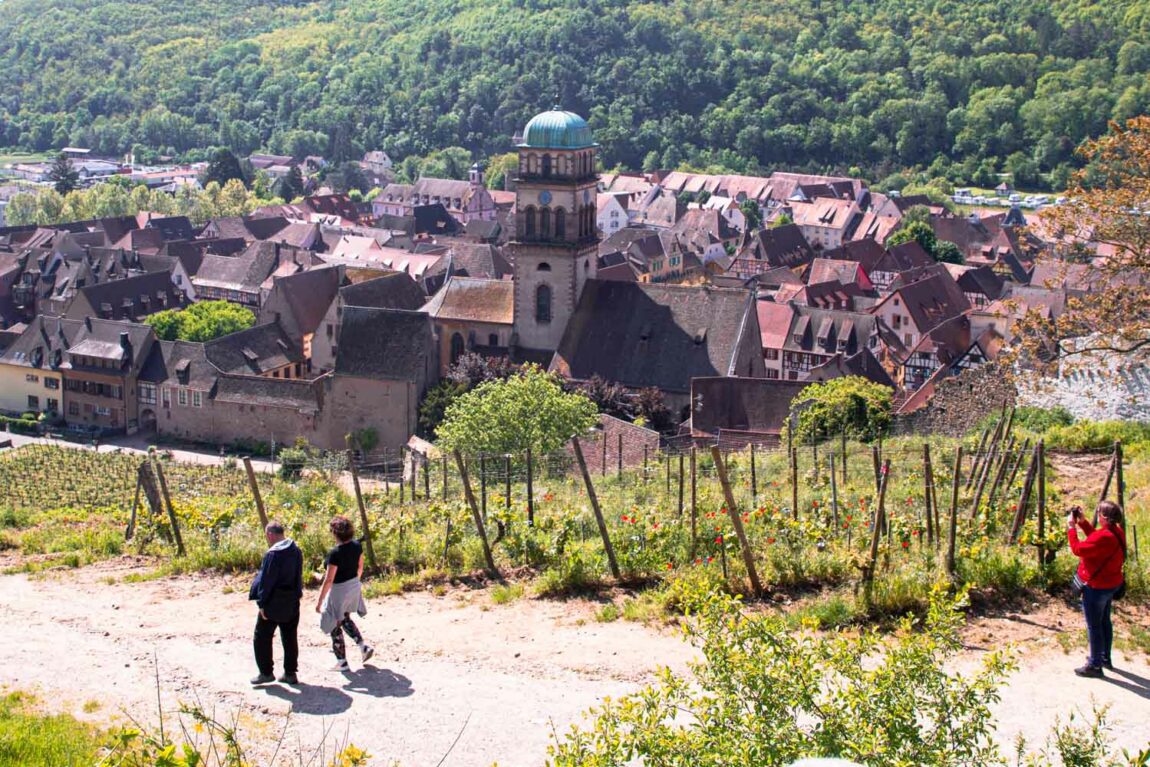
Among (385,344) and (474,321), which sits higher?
(474,321)

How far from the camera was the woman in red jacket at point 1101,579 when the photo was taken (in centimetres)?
1155

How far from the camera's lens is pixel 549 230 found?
49.5m

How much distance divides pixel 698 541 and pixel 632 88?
150 m

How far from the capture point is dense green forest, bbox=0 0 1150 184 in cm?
14862

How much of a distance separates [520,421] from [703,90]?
132619 millimetres

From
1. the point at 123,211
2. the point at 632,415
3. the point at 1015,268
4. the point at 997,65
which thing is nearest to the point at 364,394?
the point at 632,415

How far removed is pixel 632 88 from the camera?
16088 cm

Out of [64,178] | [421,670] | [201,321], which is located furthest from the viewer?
[64,178]

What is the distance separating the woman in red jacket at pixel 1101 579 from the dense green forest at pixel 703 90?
434 ft

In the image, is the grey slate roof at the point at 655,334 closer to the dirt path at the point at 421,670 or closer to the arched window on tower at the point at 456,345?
the arched window on tower at the point at 456,345

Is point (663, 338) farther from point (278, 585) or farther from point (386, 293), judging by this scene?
point (278, 585)

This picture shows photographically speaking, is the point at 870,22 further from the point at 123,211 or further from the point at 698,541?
the point at 698,541

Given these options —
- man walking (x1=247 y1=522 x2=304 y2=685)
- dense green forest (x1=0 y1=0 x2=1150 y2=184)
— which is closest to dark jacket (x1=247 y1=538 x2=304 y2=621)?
man walking (x1=247 y1=522 x2=304 y2=685)

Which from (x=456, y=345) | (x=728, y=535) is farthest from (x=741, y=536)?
(x=456, y=345)
